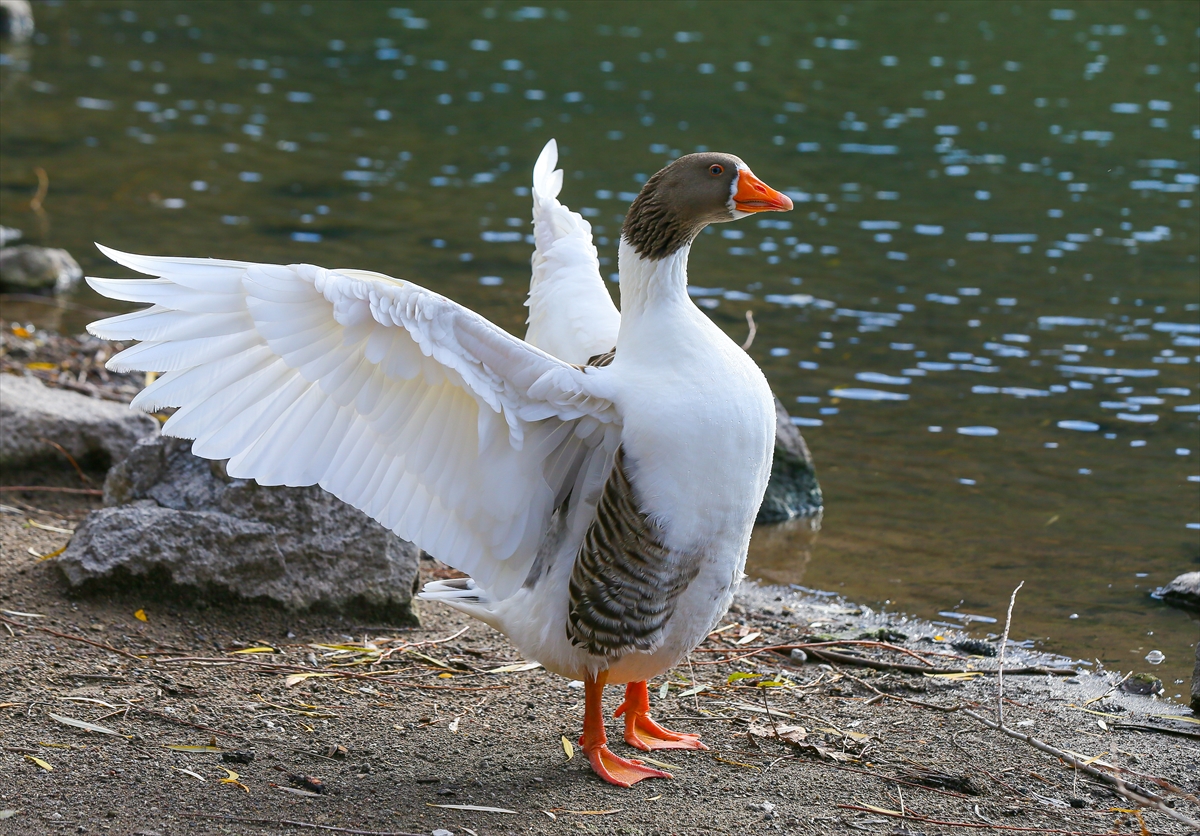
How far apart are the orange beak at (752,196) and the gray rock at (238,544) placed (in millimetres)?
2312

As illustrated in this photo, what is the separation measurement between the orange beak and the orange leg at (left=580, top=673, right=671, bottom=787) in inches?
70.6

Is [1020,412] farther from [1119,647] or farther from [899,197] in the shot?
[899,197]

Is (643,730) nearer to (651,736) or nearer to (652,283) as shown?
(651,736)

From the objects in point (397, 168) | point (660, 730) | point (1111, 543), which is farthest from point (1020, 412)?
point (397, 168)

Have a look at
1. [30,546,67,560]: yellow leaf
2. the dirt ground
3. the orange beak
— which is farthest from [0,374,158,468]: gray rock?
the orange beak

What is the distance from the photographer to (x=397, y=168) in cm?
1742

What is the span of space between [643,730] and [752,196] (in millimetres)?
2121

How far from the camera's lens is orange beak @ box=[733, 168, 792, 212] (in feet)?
15.0

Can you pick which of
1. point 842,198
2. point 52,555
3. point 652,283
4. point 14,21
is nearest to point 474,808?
point 652,283

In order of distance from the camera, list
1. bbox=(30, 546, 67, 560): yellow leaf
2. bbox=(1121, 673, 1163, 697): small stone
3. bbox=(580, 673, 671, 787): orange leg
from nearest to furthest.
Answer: bbox=(580, 673, 671, 787): orange leg
bbox=(30, 546, 67, 560): yellow leaf
bbox=(1121, 673, 1163, 697): small stone

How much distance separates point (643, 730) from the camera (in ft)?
16.3

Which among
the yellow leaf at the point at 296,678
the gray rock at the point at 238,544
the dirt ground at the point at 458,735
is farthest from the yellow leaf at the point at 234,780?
the gray rock at the point at 238,544

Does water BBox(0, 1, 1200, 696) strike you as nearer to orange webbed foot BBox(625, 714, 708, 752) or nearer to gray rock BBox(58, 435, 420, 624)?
orange webbed foot BBox(625, 714, 708, 752)

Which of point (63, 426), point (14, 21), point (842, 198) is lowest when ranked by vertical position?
point (63, 426)
